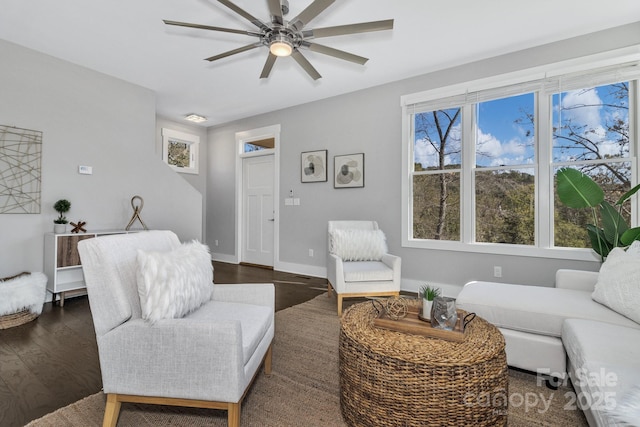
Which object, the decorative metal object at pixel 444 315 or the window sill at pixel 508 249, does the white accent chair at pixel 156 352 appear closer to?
the decorative metal object at pixel 444 315

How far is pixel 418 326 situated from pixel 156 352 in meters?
1.21

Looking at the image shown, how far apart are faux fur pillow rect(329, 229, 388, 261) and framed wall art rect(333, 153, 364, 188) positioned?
40.9 inches

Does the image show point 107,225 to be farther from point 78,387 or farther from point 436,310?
point 436,310

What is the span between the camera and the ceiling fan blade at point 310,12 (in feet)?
6.32

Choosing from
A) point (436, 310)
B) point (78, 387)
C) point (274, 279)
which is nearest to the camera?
point (436, 310)

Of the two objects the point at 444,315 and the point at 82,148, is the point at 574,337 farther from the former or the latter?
the point at 82,148

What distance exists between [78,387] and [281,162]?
3.84 m

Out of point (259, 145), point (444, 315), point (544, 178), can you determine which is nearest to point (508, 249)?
point (544, 178)

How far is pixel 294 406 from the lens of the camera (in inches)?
63.1

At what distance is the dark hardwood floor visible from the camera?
1610 mm

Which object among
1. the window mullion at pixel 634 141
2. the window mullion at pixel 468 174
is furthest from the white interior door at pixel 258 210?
the window mullion at pixel 634 141

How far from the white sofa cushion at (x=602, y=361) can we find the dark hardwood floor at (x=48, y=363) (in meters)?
2.38

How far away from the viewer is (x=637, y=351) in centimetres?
135

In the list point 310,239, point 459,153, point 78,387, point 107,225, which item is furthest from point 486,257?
point 107,225
